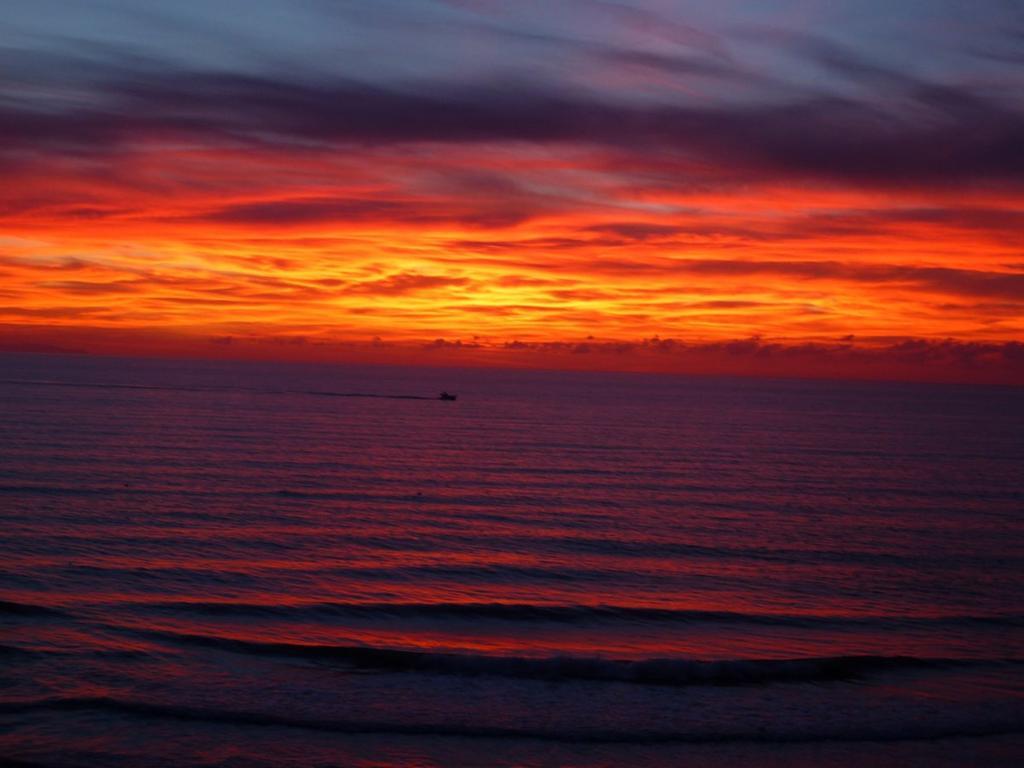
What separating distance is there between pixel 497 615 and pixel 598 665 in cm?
477

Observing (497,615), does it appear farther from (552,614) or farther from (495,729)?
(495,729)

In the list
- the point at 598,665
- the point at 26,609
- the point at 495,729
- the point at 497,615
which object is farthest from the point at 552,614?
the point at 26,609

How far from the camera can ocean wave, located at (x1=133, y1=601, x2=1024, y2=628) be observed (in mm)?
23906

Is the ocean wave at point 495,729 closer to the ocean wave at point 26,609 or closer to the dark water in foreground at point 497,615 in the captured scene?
the dark water in foreground at point 497,615

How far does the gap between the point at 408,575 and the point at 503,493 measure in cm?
1791

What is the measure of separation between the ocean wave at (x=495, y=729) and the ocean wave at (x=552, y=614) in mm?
6931

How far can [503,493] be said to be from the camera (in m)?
45.9

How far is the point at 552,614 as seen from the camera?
24.6 meters

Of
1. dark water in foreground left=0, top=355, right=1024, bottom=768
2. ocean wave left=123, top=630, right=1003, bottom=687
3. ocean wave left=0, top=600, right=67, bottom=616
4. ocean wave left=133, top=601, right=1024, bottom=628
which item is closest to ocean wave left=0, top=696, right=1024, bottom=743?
dark water in foreground left=0, top=355, right=1024, bottom=768

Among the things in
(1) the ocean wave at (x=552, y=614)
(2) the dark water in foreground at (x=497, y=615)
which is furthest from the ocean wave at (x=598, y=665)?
(1) the ocean wave at (x=552, y=614)

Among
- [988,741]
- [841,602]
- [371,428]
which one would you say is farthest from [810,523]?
A: [371,428]

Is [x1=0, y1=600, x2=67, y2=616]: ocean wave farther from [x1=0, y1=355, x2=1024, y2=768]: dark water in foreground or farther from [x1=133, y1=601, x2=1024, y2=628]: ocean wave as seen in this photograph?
[x1=133, y1=601, x2=1024, y2=628]: ocean wave

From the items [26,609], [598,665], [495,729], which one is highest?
[26,609]

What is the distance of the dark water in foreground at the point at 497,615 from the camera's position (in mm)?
16078
